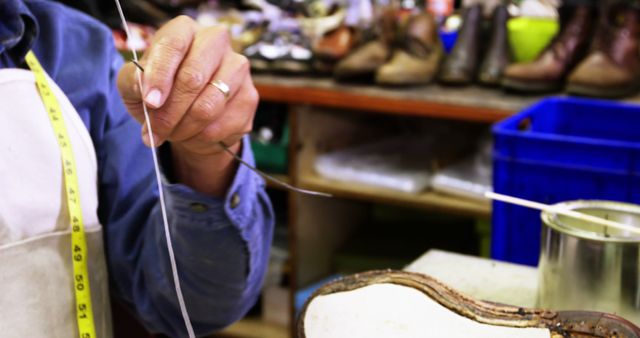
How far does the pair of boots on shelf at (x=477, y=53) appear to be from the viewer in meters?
1.84

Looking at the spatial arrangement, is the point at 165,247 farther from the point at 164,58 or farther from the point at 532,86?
the point at 532,86

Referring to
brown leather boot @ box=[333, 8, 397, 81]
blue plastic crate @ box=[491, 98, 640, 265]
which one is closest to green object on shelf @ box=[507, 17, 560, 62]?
brown leather boot @ box=[333, 8, 397, 81]

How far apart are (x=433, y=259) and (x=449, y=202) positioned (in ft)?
3.25

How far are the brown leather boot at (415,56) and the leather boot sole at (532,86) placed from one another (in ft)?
0.68

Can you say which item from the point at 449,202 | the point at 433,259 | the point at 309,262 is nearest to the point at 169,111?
the point at 433,259

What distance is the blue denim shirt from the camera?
0.89 m

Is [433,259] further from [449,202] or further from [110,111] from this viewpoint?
[449,202]

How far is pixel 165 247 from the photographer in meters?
0.91

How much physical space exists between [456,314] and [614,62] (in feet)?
3.96

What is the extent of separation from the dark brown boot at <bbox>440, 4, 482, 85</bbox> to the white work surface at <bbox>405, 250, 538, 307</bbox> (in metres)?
0.99

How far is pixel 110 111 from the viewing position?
95 centimetres

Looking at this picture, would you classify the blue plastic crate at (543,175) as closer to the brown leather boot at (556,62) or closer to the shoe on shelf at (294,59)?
the brown leather boot at (556,62)

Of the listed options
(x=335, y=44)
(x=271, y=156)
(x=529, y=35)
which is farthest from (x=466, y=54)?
(x=271, y=156)

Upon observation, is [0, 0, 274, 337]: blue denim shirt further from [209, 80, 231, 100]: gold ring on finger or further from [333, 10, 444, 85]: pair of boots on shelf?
[333, 10, 444, 85]: pair of boots on shelf
